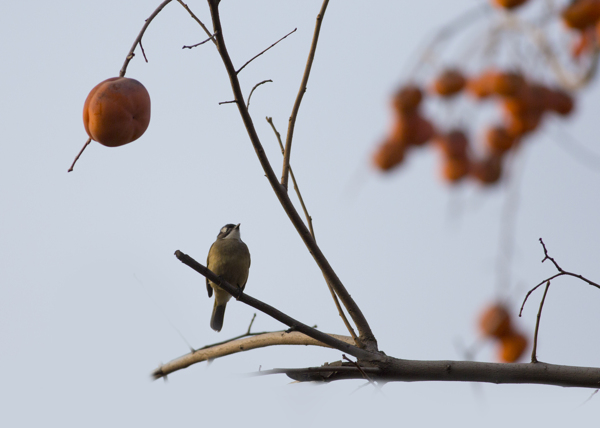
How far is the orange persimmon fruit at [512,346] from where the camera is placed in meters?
1.86

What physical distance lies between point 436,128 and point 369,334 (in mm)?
2422

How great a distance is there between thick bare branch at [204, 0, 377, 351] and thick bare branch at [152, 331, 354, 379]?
128 mm

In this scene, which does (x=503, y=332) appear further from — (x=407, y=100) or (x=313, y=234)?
(x=313, y=234)

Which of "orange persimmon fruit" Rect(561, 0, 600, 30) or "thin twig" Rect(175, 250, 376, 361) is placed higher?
"thin twig" Rect(175, 250, 376, 361)

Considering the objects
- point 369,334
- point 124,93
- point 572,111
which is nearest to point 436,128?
point 572,111

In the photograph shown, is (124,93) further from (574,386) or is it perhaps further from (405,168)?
(574,386)

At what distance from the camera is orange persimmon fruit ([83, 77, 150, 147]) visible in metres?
2.91

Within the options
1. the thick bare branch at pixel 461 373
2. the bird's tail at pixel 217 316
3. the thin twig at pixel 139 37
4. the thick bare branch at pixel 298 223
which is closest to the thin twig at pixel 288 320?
the thick bare branch at pixel 461 373

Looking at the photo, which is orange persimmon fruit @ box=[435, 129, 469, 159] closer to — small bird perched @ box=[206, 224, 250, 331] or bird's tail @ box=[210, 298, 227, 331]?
small bird perched @ box=[206, 224, 250, 331]

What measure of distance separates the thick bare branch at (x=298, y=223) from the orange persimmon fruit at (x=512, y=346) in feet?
4.84

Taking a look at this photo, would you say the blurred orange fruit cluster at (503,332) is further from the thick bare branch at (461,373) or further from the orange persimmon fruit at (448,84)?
the thick bare branch at (461,373)

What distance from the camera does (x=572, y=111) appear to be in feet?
3.61

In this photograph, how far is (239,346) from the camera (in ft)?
13.1

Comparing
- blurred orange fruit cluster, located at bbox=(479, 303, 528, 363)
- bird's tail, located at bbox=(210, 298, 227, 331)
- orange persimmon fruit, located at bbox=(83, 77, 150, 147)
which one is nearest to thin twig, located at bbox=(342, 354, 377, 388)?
blurred orange fruit cluster, located at bbox=(479, 303, 528, 363)
